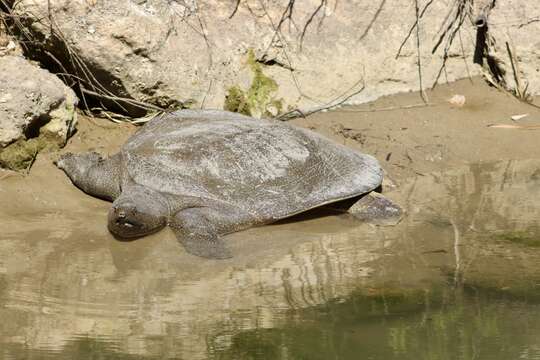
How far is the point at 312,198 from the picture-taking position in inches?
232

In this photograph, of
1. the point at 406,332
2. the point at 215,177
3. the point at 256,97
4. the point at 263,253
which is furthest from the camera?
the point at 256,97

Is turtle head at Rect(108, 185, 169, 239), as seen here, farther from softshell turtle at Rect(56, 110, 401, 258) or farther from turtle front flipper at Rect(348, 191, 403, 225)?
turtle front flipper at Rect(348, 191, 403, 225)

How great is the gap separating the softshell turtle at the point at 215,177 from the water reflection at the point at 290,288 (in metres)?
0.13

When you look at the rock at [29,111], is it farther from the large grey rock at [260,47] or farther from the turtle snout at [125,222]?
the turtle snout at [125,222]

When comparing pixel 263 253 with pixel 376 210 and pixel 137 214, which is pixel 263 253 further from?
pixel 376 210

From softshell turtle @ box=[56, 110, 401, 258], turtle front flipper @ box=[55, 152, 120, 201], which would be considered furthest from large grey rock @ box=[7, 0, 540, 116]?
turtle front flipper @ box=[55, 152, 120, 201]

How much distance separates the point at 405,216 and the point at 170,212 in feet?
4.91

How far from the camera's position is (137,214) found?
540cm

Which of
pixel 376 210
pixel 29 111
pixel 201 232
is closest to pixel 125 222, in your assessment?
pixel 201 232

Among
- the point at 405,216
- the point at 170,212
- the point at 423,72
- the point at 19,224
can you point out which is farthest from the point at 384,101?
the point at 19,224

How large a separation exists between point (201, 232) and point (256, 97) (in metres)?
1.98

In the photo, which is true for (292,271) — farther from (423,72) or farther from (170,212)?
(423,72)

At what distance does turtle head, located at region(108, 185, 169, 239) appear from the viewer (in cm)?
541

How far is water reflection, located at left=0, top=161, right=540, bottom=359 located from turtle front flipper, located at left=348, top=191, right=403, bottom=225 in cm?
9
